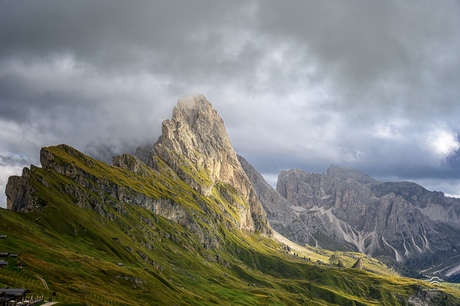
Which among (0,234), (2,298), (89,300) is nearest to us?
(2,298)

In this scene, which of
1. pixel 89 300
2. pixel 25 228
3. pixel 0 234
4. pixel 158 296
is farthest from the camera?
pixel 25 228

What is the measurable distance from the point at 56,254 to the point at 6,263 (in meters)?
42.4

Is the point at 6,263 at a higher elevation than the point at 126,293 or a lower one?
higher

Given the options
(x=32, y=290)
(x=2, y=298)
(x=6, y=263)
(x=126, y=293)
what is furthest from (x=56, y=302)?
(x=126, y=293)

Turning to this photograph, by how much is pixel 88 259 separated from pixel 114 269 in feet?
44.1

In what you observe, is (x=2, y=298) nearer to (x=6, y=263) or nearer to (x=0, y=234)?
(x=6, y=263)

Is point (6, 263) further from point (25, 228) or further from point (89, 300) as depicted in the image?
point (25, 228)

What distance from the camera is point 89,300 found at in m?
128

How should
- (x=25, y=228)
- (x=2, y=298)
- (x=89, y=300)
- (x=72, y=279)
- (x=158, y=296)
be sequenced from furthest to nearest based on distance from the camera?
(x=25, y=228) → (x=158, y=296) → (x=72, y=279) → (x=89, y=300) → (x=2, y=298)

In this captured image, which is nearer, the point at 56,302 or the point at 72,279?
the point at 56,302

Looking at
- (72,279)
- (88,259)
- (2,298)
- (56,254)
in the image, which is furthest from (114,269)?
(2,298)

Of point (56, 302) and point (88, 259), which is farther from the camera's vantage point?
point (88, 259)

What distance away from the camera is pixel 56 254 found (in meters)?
173

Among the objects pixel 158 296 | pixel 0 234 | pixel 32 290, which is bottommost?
pixel 158 296
